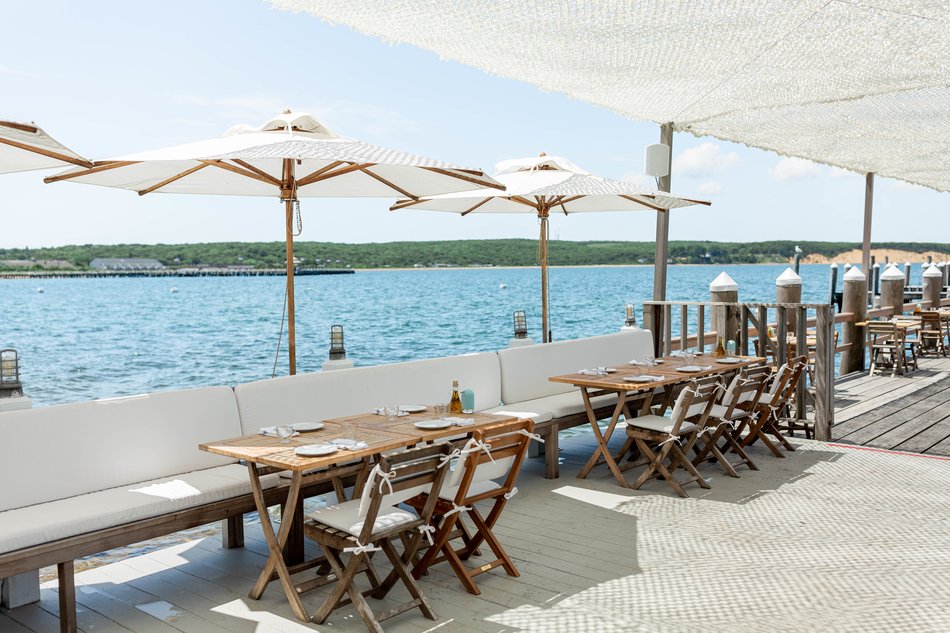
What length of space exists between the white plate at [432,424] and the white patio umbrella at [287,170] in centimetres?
134

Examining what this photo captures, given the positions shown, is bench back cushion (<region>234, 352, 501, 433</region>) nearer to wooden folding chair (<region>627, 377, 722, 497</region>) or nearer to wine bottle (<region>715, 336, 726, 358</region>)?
wooden folding chair (<region>627, 377, 722, 497</region>)

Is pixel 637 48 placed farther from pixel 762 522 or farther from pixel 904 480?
pixel 904 480

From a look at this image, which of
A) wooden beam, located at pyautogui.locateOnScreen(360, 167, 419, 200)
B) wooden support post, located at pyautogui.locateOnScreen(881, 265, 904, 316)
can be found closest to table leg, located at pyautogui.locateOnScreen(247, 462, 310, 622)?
wooden beam, located at pyautogui.locateOnScreen(360, 167, 419, 200)

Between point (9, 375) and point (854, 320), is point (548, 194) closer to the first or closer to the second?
point (9, 375)

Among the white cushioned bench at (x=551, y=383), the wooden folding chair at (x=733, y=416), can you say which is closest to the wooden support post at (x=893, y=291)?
the white cushioned bench at (x=551, y=383)

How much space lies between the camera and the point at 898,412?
7953mm

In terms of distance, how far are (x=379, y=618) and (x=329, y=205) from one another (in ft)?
175

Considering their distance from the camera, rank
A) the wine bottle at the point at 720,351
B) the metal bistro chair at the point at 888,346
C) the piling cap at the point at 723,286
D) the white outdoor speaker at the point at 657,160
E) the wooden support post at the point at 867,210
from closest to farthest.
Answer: the wine bottle at the point at 720,351
the white outdoor speaker at the point at 657,160
the piling cap at the point at 723,286
the metal bistro chair at the point at 888,346
the wooden support post at the point at 867,210

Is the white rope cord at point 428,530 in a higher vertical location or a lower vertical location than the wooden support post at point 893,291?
lower

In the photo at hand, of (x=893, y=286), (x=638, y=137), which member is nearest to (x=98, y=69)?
(x=638, y=137)

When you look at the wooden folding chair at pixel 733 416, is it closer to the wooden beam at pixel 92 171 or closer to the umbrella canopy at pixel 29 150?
the wooden beam at pixel 92 171

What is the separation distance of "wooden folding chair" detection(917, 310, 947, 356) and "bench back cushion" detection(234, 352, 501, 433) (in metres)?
8.28

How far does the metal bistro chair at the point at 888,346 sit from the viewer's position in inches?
408

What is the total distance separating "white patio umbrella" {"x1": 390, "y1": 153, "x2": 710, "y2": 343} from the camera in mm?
6398
